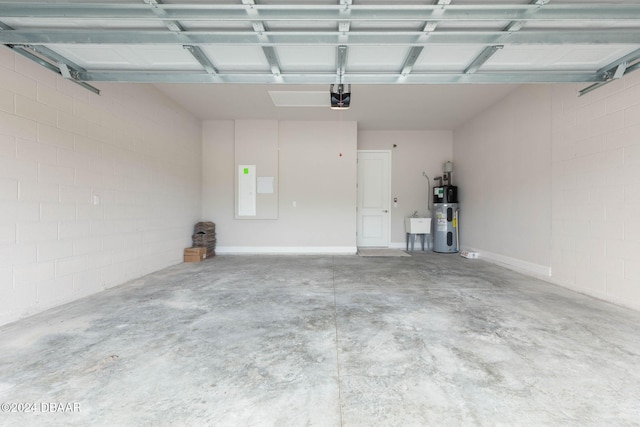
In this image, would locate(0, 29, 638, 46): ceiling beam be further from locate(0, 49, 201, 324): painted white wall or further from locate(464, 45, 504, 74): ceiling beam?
locate(0, 49, 201, 324): painted white wall

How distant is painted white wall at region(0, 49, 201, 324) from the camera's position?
2.62 metres

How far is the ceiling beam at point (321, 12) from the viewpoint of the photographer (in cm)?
200

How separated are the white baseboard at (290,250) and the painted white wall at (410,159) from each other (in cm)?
170

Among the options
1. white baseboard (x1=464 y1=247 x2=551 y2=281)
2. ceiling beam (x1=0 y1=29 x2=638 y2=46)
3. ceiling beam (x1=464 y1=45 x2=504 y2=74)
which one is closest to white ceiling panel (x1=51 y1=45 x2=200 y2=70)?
ceiling beam (x1=0 y1=29 x2=638 y2=46)

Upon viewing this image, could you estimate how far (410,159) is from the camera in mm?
7297

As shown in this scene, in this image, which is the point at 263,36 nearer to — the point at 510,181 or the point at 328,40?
the point at 328,40

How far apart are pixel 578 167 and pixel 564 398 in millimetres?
3321

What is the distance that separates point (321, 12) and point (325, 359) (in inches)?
99.2

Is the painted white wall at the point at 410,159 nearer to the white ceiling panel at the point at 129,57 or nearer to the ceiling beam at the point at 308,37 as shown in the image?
the ceiling beam at the point at 308,37


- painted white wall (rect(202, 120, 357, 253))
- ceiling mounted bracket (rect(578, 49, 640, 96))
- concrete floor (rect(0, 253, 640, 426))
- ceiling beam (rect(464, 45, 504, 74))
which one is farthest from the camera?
painted white wall (rect(202, 120, 357, 253))

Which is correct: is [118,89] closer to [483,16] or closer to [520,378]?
[483,16]

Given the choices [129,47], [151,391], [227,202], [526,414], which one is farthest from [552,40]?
[227,202]

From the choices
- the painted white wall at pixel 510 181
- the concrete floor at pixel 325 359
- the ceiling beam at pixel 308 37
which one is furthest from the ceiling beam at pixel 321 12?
the painted white wall at pixel 510 181

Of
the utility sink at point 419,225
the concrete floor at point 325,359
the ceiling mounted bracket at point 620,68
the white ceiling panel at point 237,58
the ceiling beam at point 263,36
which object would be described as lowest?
the concrete floor at point 325,359
